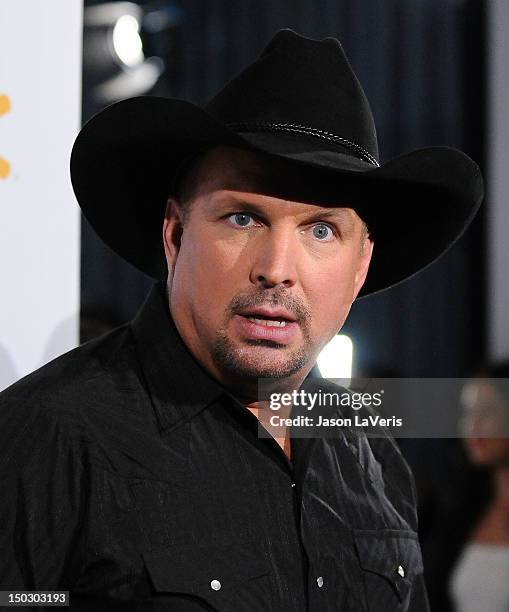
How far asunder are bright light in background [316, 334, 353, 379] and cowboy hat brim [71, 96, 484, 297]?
0.67 m

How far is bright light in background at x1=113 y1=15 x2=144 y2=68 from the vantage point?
3252 millimetres

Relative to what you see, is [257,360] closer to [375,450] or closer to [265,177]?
[265,177]

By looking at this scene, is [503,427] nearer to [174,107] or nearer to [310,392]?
[310,392]

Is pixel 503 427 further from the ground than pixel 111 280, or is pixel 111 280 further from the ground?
pixel 111 280

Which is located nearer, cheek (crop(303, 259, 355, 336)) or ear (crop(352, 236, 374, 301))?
cheek (crop(303, 259, 355, 336))

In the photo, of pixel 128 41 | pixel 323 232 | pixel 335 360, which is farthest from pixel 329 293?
pixel 128 41

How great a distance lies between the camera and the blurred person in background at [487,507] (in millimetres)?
2521

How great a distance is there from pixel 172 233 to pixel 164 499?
0.36m

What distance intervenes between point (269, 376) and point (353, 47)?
2.58m

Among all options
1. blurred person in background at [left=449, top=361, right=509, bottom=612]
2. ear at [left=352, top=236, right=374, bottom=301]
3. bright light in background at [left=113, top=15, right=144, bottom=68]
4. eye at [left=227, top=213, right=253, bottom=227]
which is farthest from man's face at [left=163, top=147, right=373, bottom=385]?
bright light in background at [left=113, top=15, right=144, bottom=68]

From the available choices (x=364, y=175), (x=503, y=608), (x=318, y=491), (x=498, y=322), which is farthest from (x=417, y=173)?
(x=498, y=322)

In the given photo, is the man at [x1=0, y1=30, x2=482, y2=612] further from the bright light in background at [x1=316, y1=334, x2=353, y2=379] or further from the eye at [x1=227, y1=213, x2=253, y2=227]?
the bright light in background at [x1=316, y1=334, x2=353, y2=379]

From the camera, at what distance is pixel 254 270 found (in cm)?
117

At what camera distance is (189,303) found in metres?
1.25
